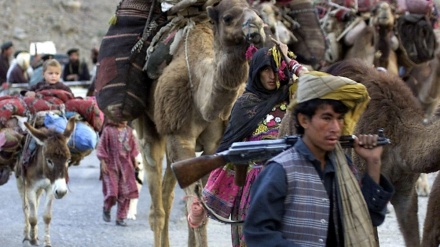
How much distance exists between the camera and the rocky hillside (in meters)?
Result: 41.8

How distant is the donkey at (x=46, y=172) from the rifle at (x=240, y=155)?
256 inches

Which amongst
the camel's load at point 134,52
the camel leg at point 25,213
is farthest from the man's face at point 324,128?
the camel leg at point 25,213

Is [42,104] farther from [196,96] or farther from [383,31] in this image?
[383,31]

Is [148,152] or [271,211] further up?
[271,211]

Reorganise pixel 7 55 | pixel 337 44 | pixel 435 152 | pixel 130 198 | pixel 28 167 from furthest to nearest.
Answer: pixel 7 55 < pixel 337 44 < pixel 130 198 < pixel 28 167 < pixel 435 152

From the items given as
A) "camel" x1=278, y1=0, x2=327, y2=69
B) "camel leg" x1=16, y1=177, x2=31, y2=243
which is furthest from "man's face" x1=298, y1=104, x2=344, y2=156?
"camel" x1=278, y1=0, x2=327, y2=69

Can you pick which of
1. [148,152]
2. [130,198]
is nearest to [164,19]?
[148,152]

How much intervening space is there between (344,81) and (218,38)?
4.09m

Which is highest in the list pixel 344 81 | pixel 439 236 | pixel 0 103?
pixel 344 81

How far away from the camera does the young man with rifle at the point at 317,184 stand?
551 cm

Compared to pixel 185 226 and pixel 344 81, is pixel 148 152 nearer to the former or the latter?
pixel 185 226

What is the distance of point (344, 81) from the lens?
5625mm

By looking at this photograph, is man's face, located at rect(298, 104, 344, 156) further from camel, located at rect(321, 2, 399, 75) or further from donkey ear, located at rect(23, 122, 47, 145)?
camel, located at rect(321, 2, 399, 75)

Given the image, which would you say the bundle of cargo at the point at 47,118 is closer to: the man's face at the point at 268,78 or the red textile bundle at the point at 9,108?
the red textile bundle at the point at 9,108
